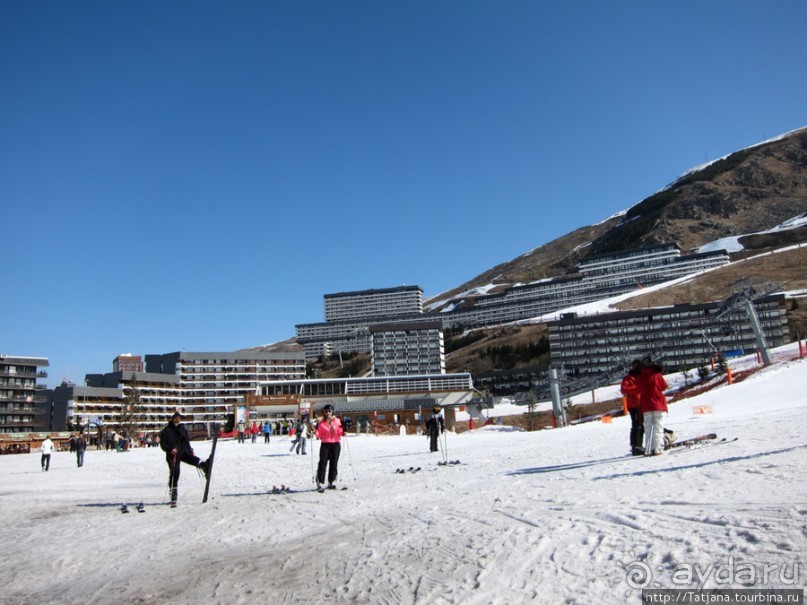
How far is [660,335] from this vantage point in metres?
116

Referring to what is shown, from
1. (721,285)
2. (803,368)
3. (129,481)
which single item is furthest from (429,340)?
(129,481)

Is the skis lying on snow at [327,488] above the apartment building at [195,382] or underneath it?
underneath

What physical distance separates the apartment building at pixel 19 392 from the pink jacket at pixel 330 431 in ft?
365

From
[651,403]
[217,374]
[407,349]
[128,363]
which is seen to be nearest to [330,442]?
[651,403]

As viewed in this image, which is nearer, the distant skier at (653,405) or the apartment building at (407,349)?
the distant skier at (653,405)

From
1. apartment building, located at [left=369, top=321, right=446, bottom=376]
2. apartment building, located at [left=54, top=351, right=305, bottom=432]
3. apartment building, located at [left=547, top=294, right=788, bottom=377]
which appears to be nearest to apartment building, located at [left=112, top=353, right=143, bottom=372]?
apartment building, located at [left=54, top=351, right=305, bottom=432]

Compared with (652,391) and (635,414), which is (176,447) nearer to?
(652,391)

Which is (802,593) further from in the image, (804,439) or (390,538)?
(804,439)

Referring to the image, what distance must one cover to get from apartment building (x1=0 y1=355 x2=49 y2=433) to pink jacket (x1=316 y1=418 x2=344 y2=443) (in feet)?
365

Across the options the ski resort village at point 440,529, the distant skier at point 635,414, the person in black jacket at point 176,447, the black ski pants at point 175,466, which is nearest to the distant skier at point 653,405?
the ski resort village at point 440,529

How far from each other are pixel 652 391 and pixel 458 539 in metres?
6.18

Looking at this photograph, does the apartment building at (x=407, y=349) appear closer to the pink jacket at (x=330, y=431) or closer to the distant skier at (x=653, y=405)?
the pink jacket at (x=330, y=431)

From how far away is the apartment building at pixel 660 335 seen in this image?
340 ft

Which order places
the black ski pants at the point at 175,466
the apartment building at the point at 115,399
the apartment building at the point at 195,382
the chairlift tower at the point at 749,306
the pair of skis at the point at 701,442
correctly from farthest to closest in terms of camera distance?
the apartment building at the point at 195,382 < the apartment building at the point at 115,399 < the chairlift tower at the point at 749,306 < the pair of skis at the point at 701,442 < the black ski pants at the point at 175,466
